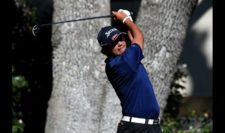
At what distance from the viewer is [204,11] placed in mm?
12648

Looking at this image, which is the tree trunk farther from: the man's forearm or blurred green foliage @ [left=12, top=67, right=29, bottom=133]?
blurred green foliage @ [left=12, top=67, right=29, bottom=133]

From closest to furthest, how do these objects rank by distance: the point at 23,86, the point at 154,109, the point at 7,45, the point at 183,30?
the point at 154,109
the point at 183,30
the point at 7,45
the point at 23,86

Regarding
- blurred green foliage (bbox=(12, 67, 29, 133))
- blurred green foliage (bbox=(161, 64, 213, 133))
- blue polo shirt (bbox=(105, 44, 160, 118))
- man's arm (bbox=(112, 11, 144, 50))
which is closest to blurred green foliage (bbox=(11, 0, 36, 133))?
blurred green foliage (bbox=(12, 67, 29, 133))

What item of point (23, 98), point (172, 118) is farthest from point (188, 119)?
point (23, 98)

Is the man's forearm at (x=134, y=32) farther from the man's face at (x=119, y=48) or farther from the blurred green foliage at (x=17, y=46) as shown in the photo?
the blurred green foliage at (x=17, y=46)

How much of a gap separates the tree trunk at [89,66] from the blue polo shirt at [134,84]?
145 cm

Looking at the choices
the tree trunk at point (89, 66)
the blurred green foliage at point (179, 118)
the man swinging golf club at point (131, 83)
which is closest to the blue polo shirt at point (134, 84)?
the man swinging golf club at point (131, 83)

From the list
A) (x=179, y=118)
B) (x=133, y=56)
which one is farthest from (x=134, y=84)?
(x=179, y=118)

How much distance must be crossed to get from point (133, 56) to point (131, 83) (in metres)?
0.21

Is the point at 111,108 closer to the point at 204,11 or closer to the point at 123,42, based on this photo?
the point at 123,42

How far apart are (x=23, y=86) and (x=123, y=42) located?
5165 millimetres

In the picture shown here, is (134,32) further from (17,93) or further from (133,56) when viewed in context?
(17,93)

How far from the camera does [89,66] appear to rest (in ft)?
26.3

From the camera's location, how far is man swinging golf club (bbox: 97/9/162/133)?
20.4 feet
